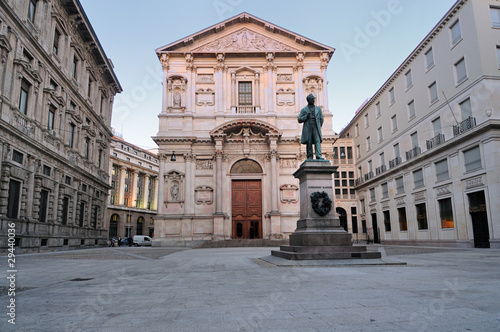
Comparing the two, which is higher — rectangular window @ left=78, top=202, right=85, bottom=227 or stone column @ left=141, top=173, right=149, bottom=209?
stone column @ left=141, top=173, right=149, bottom=209

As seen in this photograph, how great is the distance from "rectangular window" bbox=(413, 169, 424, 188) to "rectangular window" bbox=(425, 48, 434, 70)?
8.94 m

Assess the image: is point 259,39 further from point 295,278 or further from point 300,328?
point 300,328

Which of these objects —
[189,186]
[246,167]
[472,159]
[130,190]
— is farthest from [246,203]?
[130,190]

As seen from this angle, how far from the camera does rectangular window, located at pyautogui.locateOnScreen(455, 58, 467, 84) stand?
24.7 meters

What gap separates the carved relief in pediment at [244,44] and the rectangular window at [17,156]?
2051cm

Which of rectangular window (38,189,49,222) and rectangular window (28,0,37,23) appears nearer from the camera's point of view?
rectangular window (28,0,37,23)

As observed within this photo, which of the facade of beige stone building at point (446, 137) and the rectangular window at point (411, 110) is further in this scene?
the rectangular window at point (411, 110)

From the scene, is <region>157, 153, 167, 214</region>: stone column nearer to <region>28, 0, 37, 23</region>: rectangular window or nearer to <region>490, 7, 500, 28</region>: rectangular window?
<region>28, 0, 37, 23</region>: rectangular window

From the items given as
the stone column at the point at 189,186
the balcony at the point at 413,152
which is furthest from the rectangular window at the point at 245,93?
the balcony at the point at 413,152

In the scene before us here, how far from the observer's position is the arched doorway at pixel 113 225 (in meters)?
58.4

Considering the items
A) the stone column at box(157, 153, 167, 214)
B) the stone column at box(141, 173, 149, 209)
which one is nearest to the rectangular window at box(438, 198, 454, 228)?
the stone column at box(157, 153, 167, 214)

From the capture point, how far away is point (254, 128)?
1291 inches

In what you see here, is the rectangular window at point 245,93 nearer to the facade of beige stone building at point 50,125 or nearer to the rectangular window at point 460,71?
the facade of beige stone building at point 50,125

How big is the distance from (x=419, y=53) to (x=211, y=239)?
24.7 meters
